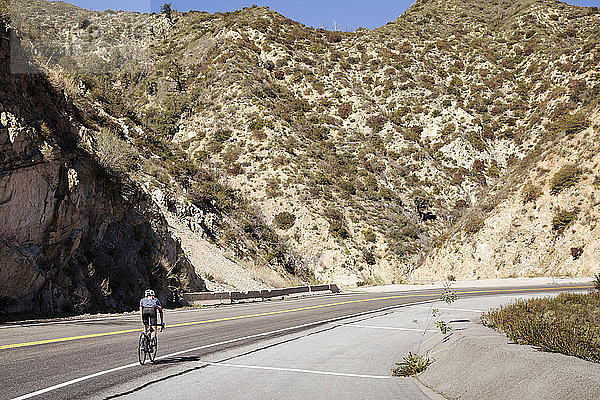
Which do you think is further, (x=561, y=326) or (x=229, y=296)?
(x=229, y=296)

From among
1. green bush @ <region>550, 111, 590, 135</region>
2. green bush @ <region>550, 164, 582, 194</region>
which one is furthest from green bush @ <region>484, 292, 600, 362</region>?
green bush @ <region>550, 111, 590, 135</region>

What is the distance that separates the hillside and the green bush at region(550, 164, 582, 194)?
81 cm

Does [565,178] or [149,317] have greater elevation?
[565,178]

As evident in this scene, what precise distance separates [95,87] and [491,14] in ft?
247

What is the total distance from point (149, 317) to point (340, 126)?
2102 inches

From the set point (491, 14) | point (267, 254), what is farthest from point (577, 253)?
point (491, 14)

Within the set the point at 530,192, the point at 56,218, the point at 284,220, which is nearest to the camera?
the point at 56,218

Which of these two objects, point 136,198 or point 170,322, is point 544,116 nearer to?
point 136,198

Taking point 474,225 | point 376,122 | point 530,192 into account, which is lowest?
point 474,225

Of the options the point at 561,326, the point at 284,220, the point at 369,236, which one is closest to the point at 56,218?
the point at 561,326

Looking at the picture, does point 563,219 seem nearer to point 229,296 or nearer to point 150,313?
point 229,296

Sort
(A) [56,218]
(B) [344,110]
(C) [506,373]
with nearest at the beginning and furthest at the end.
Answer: (C) [506,373]
(A) [56,218]
(B) [344,110]

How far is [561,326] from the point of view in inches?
337

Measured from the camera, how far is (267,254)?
131ft
